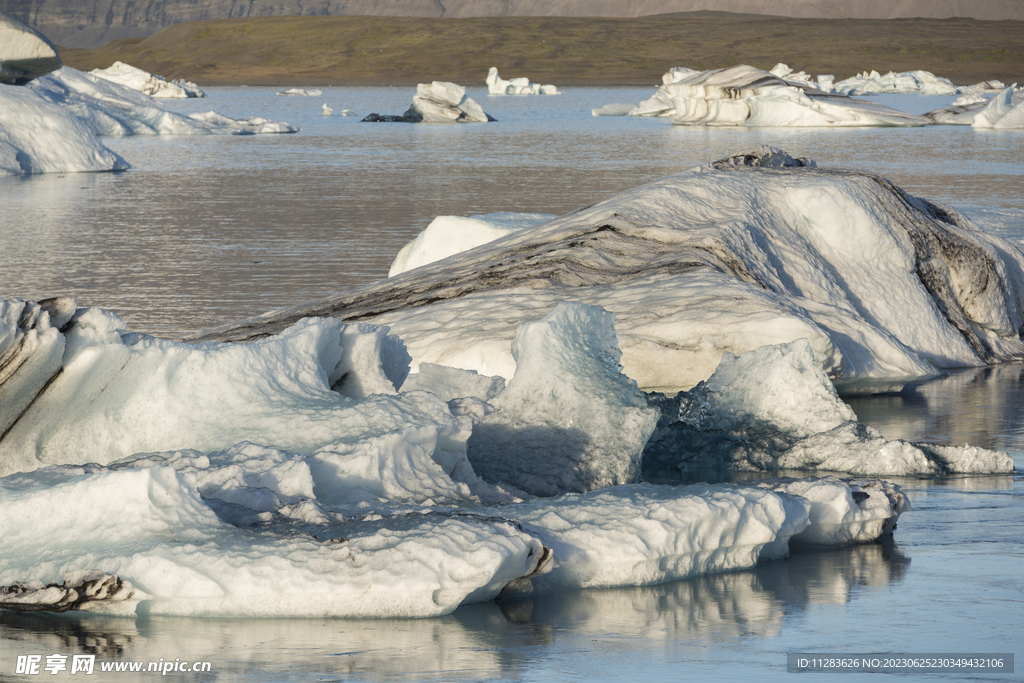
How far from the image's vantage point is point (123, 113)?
34.8 m

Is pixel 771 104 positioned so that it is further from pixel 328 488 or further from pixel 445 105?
pixel 328 488

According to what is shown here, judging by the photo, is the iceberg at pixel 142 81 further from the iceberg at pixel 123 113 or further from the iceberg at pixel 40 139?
the iceberg at pixel 40 139

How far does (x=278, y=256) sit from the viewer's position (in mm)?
12227

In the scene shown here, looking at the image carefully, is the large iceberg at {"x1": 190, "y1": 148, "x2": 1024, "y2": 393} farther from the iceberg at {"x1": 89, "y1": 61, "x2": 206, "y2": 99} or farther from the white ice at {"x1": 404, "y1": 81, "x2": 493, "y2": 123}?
the iceberg at {"x1": 89, "y1": 61, "x2": 206, "y2": 99}

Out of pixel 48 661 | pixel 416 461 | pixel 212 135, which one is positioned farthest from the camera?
pixel 212 135

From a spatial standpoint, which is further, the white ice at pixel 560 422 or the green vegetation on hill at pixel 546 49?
the green vegetation on hill at pixel 546 49

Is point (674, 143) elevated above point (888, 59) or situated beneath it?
situated beneath

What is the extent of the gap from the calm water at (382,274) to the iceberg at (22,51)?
2028 millimetres

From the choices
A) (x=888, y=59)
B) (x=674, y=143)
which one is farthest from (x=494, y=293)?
(x=888, y=59)

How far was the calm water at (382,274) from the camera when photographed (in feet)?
9.53

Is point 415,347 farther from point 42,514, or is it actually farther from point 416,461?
point 42,514

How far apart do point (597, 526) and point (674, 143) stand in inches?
1143

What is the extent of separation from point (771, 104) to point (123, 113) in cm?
1938

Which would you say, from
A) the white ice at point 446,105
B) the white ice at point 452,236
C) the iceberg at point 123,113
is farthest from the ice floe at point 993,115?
the white ice at point 452,236
